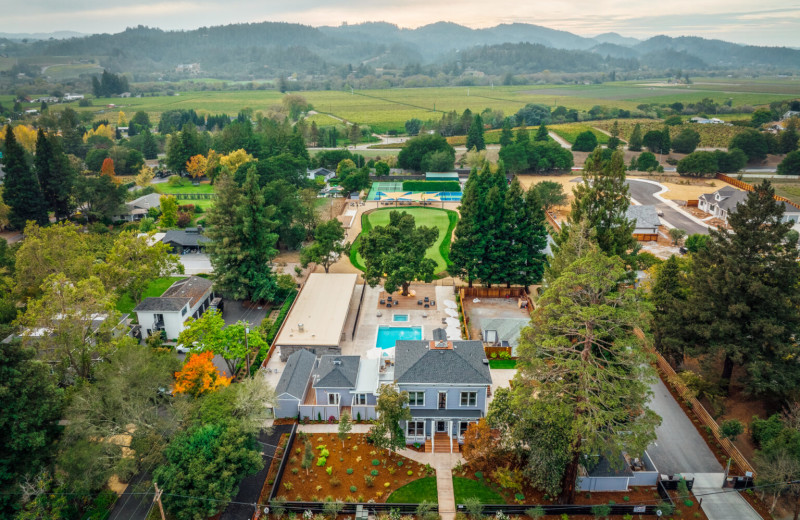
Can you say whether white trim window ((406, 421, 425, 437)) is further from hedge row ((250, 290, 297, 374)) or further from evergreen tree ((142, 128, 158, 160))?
evergreen tree ((142, 128, 158, 160))

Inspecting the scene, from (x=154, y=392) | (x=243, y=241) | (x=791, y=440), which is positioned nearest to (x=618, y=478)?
(x=791, y=440)

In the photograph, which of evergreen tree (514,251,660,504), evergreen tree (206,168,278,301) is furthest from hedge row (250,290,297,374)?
evergreen tree (514,251,660,504)

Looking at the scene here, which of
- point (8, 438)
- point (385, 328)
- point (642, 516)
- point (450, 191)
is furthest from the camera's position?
point (450, 191)

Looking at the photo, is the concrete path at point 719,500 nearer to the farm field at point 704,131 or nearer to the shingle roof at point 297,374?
the shingle roof at point 297,374

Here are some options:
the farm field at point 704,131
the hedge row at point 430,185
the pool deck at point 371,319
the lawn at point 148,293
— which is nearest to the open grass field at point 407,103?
the farm field at point 704,131

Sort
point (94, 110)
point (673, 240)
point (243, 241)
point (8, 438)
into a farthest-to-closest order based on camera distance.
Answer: point (94, 110) < point (673, 240) < point (243, 241) < point (8, 438)

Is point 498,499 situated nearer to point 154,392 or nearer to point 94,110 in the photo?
point 154,392

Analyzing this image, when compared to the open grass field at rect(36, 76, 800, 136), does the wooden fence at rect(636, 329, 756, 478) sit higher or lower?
lower
